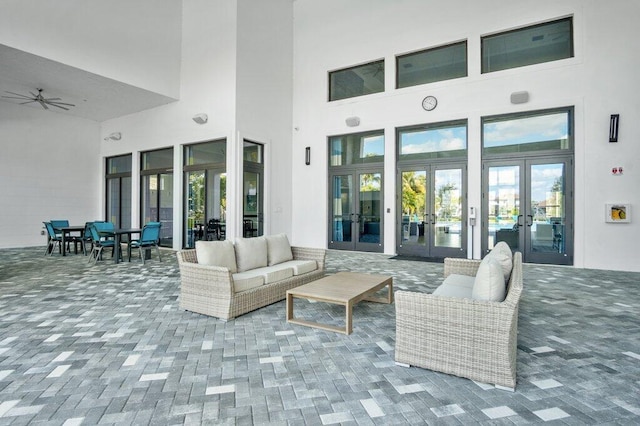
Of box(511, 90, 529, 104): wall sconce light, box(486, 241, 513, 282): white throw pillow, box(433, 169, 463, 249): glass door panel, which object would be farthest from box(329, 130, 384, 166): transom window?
box(486, 241, 513, 282): white throw pillow

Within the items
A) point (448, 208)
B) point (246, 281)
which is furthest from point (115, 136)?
point (448, 208)

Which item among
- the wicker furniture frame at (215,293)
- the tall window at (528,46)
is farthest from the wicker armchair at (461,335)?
the tall window at (528,46)

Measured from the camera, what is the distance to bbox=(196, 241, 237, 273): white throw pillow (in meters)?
4.00

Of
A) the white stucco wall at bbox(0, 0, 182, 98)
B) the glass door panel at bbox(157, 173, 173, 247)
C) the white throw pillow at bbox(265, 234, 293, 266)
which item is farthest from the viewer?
the glass door panel at bbox(157, 173, 173, 247)

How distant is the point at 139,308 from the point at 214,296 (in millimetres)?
1084

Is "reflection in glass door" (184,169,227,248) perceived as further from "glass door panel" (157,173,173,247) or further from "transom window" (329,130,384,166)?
"transom window" (329,130,384,166)

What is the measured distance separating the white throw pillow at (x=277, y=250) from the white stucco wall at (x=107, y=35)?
6157 millimetres

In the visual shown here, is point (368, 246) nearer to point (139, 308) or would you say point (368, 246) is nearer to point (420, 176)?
point (420, 176)

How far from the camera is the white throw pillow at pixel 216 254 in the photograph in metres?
4.00

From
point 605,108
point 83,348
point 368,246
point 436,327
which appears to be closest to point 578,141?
point 605,108

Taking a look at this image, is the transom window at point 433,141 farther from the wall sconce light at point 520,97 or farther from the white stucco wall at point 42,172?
the white stucco wall at point 42,172

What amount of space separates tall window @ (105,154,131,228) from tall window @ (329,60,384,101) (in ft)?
22.4

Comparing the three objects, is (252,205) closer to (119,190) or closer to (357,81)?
(357,81)

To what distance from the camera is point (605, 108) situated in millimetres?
6629
